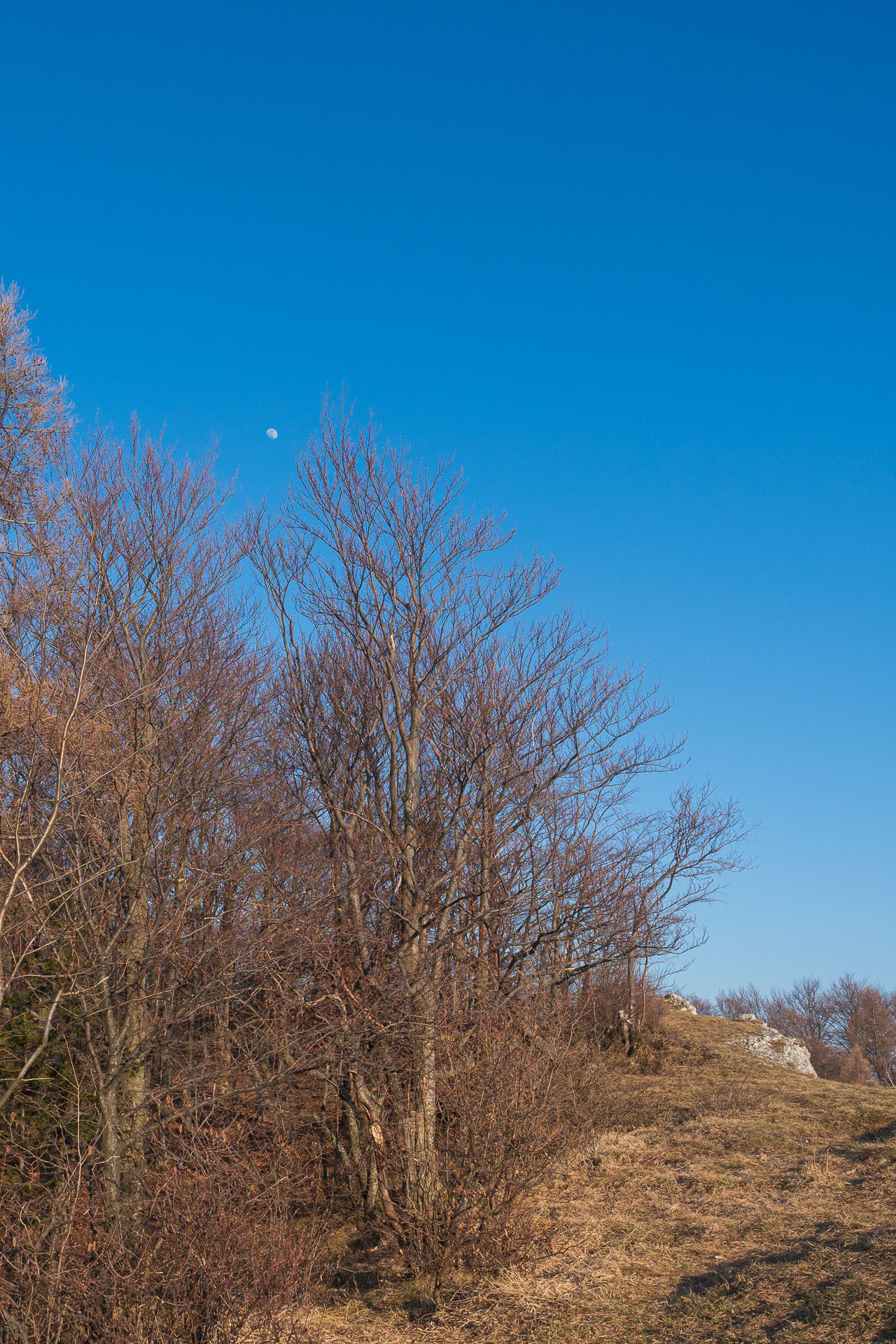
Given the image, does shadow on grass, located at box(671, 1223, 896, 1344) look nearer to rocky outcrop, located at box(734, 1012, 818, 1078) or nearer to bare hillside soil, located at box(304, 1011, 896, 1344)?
bare hillside soil, located at box(304, 1011, 896, 1344)

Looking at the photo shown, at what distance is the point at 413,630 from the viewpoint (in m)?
12.2

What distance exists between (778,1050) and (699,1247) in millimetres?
12379

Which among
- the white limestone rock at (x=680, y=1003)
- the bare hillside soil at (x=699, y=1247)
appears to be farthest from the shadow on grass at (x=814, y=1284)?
the white limestone rock at (x=680, y=1003)

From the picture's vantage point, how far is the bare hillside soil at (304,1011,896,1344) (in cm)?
665

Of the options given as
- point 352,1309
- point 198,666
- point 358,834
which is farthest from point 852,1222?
point 198,666

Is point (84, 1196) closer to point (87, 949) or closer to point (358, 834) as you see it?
point (87, 949)

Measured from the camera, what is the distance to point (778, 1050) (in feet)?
64.6

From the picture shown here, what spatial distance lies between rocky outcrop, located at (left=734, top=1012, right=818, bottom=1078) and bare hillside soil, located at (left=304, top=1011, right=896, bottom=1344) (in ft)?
15.7

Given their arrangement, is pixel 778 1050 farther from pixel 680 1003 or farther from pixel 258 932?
pixel 258 932

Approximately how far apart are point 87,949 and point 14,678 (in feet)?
7.56

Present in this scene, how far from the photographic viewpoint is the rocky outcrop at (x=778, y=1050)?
62.0 ft

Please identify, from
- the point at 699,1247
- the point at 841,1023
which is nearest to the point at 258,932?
the point at 699,1247

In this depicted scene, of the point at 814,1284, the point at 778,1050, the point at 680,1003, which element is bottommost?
the point at 814,1284

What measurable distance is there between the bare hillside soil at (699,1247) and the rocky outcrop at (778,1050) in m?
4.79
